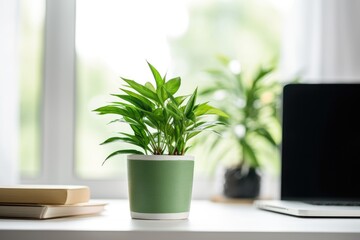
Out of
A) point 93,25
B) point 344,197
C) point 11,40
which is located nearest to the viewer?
point 344,197

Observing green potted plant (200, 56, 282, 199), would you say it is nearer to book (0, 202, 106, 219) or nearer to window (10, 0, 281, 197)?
window (10, 0, 281, 197)

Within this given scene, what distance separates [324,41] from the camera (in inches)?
80.4

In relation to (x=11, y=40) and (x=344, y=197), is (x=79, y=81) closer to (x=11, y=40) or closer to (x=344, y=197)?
(x=11, y=40)

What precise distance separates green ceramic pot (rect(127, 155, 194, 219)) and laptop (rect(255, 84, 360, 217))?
0.40 metres

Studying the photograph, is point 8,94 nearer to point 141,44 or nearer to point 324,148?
point 141,44

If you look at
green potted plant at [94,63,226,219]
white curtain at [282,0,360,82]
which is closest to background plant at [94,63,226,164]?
green potted plant at [94,63,226,219]

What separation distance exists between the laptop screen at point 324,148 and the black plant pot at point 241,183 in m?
0.27

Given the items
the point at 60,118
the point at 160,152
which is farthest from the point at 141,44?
the point at 160,152

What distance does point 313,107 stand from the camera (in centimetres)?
171

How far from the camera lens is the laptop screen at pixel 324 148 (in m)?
1.68

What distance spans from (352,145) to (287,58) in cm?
49

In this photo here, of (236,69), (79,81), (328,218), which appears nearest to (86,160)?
(79,81)

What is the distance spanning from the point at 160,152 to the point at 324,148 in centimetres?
52

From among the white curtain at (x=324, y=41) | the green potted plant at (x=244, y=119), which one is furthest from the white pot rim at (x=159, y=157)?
the white curtain at (x=324, y=41)
